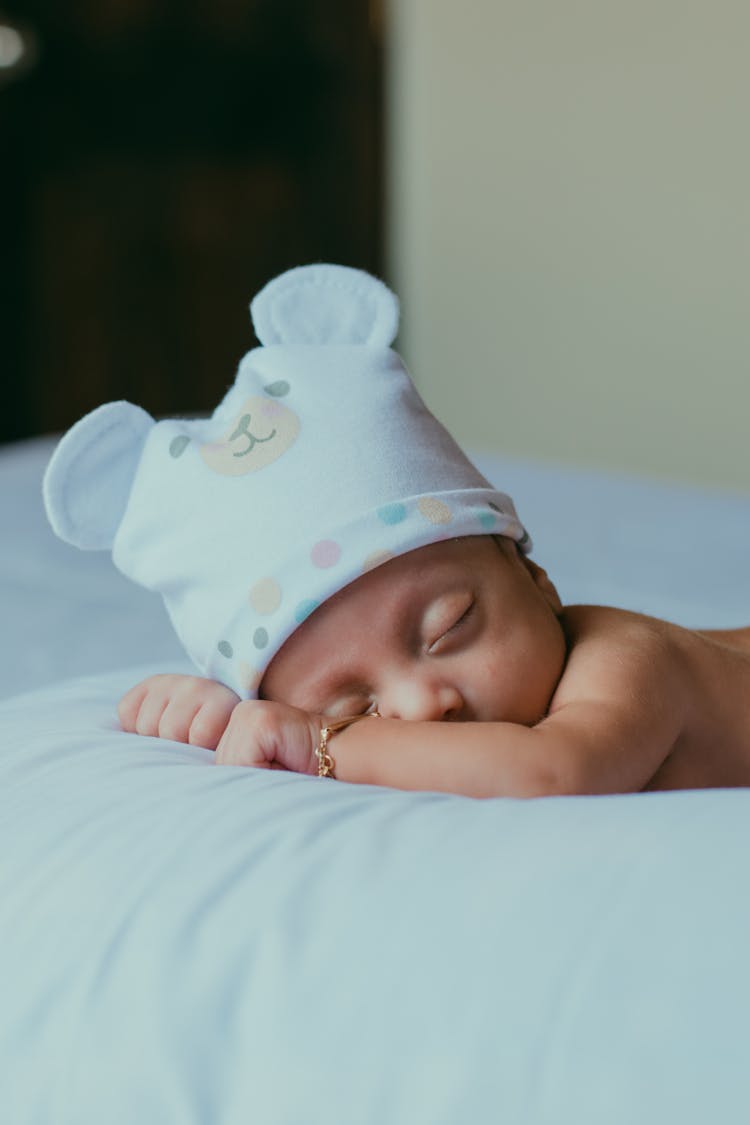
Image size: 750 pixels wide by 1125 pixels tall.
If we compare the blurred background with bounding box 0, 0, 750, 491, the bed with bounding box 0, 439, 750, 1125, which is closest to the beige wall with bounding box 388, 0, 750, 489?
the blurred background with bounding box 0, 0, 750, 491

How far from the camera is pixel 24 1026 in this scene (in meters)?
0.65

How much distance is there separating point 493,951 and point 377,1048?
0.06 metres

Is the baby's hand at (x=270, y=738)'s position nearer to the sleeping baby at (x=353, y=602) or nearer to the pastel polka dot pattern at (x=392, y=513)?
the sleeping baby at (x=353, y=602)

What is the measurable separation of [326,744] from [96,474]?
29 centimetres

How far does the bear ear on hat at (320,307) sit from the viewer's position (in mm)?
1090

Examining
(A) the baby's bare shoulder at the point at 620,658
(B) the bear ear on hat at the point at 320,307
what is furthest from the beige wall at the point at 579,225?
(A) the baby's bare shoulder at the point at 620,658

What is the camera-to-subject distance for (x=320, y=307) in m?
Answer: 1.10

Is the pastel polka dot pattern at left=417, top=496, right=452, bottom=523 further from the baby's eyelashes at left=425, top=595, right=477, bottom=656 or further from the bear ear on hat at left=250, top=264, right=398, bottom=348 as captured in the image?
the bear ear on hat at left=250, top=264, right=398, bottom=348

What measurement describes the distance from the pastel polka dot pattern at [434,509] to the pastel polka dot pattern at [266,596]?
10 centimetres

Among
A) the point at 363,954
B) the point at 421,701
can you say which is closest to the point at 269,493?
the point at 421,701

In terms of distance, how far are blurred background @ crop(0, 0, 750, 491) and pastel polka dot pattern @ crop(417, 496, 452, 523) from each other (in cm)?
293

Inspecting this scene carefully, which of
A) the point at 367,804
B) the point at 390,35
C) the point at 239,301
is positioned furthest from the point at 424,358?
the point at 367,804

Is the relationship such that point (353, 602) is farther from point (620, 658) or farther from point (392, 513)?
point (620, 658)

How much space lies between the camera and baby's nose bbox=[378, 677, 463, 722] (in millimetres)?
882
